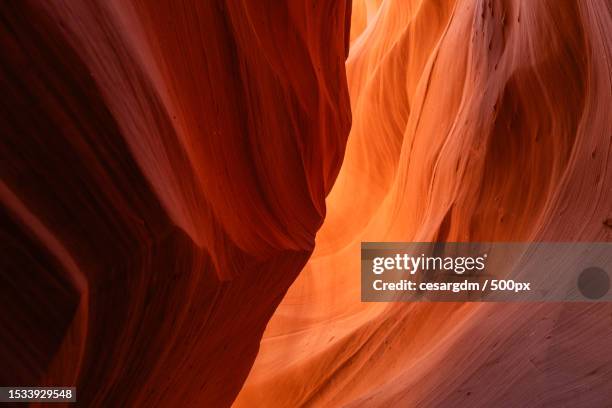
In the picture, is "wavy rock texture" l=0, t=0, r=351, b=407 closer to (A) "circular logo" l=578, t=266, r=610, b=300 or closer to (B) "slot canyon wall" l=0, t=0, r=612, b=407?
(B) "slot canyon wall" l=0, t=0, r=612, b=407

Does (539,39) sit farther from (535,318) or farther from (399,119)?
(399,119)

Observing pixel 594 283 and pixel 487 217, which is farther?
pixel 487 217

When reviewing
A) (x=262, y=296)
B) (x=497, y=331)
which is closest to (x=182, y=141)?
(x=262, y=296)

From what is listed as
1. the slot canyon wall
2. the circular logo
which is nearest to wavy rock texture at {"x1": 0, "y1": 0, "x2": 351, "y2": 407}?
the slot canyon wall

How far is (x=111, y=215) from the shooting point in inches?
30.0

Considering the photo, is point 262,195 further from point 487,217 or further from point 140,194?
point 487,217

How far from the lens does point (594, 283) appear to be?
1294 mm

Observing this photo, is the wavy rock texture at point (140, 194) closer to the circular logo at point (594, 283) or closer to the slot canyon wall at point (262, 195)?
the slot canyon wall at point (262, 195)

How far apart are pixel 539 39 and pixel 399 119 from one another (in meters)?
1.18

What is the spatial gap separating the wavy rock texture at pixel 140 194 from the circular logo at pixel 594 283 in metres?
0.75
